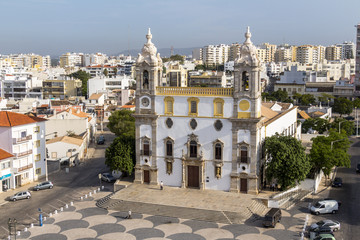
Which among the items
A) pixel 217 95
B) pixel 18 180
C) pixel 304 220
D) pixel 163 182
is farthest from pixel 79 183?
pixel 304 220

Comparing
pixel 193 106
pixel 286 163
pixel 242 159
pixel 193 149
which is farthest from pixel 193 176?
pixel 286 163

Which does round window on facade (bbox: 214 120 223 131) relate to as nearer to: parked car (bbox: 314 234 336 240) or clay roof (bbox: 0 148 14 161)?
parked car (bbox: 314 234 336 240)

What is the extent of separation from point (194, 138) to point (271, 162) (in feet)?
30.5

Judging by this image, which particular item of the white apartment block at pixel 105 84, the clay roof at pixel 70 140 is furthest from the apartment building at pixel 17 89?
the clay roof at pixel 70 140

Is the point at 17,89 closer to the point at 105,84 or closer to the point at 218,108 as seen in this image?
the point at 105,84

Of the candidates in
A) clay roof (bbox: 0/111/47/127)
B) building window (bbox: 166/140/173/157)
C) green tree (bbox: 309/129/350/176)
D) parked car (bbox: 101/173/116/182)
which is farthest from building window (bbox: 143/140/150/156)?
green tree (bbox: 309/129/350/176)

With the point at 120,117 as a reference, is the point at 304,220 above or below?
below

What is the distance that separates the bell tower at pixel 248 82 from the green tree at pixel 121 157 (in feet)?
47.8

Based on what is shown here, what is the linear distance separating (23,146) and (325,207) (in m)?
38.4

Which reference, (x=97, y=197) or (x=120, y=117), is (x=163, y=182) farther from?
(x=120, y=117)

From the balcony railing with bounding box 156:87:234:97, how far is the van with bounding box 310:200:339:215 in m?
15.2

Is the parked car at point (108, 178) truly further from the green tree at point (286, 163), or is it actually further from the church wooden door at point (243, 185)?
the green tree at point (286, 163)

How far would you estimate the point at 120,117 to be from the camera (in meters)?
86.6

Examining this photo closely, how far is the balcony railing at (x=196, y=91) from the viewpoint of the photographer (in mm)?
52125
